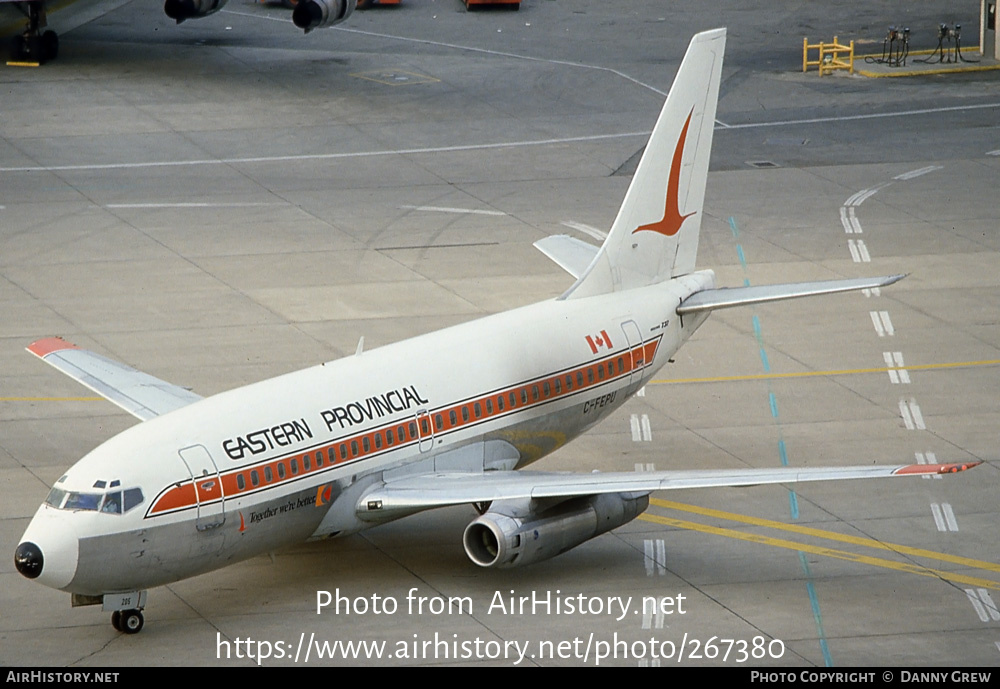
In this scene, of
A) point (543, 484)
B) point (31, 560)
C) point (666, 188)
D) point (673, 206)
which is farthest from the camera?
point (673, 206)

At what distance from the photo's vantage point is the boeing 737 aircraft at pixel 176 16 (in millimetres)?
61969

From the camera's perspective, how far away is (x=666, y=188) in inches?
1260

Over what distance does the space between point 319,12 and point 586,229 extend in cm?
2013

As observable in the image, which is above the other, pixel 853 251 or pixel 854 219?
pixel 854 219

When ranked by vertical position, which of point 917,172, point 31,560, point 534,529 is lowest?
point 917,172

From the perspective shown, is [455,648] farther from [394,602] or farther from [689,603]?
[689,603]

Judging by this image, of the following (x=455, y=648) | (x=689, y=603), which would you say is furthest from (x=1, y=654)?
(x=689, y=603)

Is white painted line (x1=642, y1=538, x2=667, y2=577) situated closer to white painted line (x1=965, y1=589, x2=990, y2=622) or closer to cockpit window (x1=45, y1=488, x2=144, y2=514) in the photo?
white painted line (x1=965, y1=589, x2=990, y2=622)

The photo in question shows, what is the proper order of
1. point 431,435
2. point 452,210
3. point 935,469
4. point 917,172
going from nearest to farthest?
point 935,469 < point 431,435 < point 452,210 < point 917,172

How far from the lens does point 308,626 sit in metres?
25.4

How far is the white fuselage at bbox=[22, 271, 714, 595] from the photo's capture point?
24.0m

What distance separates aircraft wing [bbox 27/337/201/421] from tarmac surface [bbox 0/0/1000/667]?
2449 millimetres

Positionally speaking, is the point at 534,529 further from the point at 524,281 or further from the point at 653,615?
the point at 524,281

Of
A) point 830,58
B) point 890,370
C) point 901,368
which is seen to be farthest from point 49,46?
point 901,368
